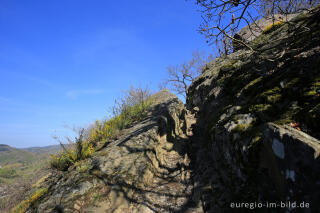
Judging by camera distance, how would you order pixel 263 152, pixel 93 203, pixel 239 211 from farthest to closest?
1. pixel 93 203
2. pixel 239 211
3. pixel 263 152

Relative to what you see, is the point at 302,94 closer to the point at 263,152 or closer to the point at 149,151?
the point at 263,152

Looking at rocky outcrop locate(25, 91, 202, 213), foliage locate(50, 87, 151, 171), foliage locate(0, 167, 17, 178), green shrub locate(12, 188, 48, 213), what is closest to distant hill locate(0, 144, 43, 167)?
foliage locate(0, 167, 17, 178)

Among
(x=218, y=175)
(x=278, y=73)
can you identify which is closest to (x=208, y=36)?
(x=278, y=73)

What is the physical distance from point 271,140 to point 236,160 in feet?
3.19

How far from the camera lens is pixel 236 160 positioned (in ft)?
8.79

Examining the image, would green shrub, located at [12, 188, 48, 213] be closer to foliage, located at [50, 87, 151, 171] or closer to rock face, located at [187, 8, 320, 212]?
foliage, located at [50, 87, 151, 171]

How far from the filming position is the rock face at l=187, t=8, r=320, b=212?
1.50 m

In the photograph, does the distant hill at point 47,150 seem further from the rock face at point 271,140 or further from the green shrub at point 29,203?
the rock face at point 271,140

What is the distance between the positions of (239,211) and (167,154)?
383 centimetres

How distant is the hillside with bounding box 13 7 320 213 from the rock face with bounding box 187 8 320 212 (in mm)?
10

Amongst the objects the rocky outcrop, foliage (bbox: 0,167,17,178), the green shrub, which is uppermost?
the rocky outcrop

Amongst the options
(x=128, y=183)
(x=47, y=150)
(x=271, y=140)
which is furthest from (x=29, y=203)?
(x=47, y=150)

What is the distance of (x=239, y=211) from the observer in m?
2.35

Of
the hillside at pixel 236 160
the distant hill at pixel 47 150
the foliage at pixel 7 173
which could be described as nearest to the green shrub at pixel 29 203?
the hillside at pixel 236 160
